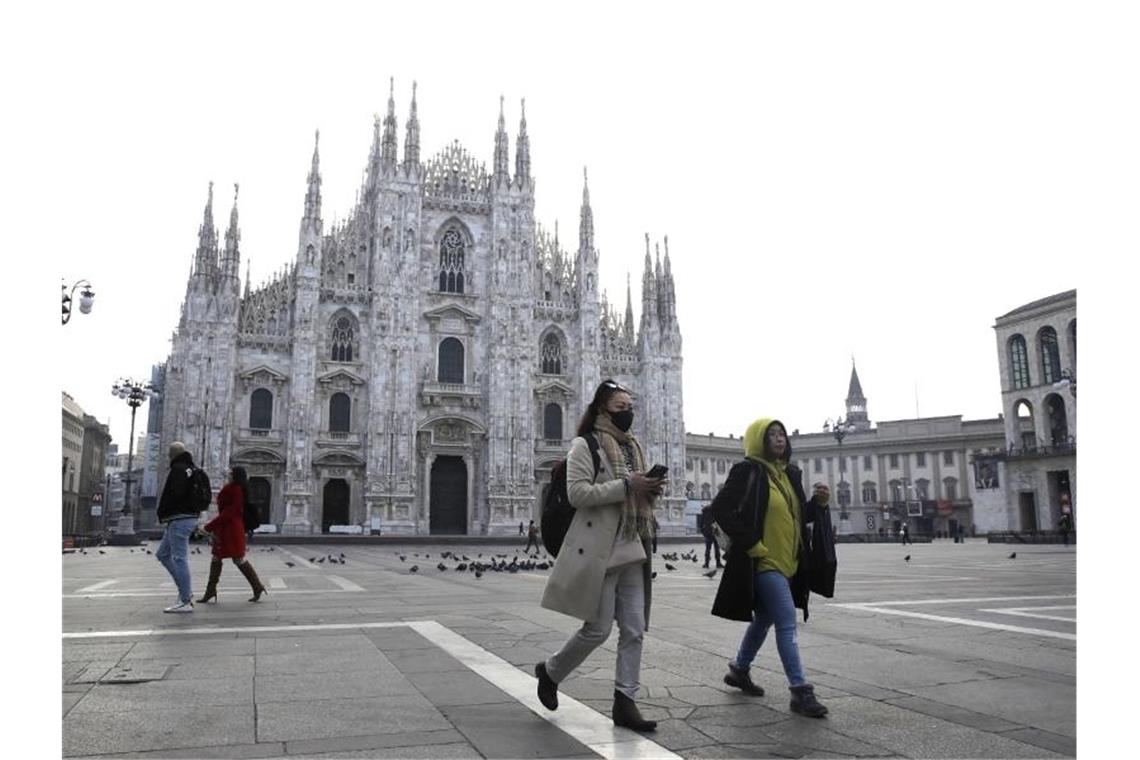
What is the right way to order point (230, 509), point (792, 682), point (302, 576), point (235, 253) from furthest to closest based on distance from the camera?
A: point (235, 253) → point (302, 576) → point (230, 509) → point (792, 682)

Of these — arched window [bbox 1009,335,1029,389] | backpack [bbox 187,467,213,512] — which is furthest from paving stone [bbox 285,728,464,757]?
arched window [bbox 1009,335,1029,389]

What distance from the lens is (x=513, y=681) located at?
191 inches

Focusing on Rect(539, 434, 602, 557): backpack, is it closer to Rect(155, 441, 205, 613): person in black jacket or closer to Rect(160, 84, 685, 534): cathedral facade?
Rect(155, 441, 205, 613): person in black jacket

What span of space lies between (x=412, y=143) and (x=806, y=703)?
40547 millimetres

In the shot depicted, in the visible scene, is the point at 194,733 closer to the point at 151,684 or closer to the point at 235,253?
the point at 151,684

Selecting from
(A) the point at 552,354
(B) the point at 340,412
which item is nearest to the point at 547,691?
(B) the point at 340,412

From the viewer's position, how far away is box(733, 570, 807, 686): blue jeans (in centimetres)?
424

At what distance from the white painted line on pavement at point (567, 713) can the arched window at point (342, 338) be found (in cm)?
3472

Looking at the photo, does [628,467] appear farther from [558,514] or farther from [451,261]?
[451,261]

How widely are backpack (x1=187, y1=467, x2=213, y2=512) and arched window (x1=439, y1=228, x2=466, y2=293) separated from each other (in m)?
33.3

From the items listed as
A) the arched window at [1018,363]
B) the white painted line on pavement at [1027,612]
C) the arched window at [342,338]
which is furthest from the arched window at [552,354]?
the white painted line on pavement at [1027,612]

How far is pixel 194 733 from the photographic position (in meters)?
3.71
